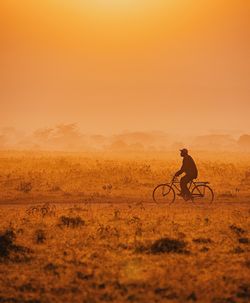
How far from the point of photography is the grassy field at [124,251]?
8.91 metres

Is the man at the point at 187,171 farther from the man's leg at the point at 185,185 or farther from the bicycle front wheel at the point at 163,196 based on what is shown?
the bicycle front wheel at the point at 163,196

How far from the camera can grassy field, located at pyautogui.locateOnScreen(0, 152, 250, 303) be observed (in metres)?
8.91

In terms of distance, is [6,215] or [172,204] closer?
[6,215]

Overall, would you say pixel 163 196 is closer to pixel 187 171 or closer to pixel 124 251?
pixel 187 171

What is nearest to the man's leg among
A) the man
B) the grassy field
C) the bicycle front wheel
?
the man

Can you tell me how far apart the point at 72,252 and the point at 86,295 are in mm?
2884

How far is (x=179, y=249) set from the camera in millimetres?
11664

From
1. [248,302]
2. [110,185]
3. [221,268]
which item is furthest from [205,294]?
[110,185]

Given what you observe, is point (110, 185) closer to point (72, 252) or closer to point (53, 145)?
point (72, 252)

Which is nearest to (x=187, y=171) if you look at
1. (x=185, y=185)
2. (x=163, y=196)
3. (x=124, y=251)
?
(x=185, y=185)

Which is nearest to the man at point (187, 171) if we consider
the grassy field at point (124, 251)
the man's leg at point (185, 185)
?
the man's leg at point (185, 185)

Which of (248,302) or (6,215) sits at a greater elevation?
(6,215)

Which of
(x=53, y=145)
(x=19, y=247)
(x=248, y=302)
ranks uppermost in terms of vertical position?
(x=53, y=145)

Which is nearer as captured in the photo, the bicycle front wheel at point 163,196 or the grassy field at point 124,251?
the grassy field at point 124,251
